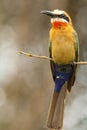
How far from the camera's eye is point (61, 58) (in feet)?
16.3

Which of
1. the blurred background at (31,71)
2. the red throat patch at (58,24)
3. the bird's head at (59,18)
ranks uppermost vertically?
the bird's head at (59,18)

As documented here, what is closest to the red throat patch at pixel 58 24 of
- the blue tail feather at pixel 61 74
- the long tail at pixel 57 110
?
the blue tail feather at pixel 61 74

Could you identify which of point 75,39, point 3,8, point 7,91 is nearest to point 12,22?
point 3,8

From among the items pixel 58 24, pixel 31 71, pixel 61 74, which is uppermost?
pixel 58 24

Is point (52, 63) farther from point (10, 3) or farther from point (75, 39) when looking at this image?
point (10, 3)

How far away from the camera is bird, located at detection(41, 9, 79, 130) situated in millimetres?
4926

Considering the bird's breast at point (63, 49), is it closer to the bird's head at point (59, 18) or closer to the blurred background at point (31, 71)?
the bird's head at point (59, 18)

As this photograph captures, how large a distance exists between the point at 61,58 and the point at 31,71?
372cm

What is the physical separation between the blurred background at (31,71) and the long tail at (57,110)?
9.98ft

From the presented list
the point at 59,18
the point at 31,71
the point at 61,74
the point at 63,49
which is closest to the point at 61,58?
the point at 63,49

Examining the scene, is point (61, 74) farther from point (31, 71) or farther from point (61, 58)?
point (31, 71)

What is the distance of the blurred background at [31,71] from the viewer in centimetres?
829

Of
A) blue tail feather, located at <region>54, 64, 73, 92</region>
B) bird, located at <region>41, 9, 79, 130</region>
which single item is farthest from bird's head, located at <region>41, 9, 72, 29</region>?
Answer: blue tail feather, located at <region>54, 64, 73, 92</region>

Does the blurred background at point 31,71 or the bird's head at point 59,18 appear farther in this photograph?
the blurred background at point 31,71
